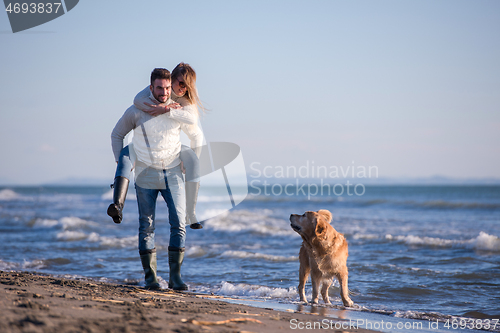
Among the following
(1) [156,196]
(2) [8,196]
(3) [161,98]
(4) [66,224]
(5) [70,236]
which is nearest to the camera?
(3) [161,98]

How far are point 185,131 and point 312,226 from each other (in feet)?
5.83

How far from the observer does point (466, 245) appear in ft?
28.9

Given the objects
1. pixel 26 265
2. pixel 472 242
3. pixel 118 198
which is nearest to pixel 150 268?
pixel 118 198

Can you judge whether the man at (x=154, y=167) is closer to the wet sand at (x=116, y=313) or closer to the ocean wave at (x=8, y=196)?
the wet sand at (x=116, y=313)

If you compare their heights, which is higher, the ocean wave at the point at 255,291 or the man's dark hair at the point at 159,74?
the man's dark hair at the point at 159,74

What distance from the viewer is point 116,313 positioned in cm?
262

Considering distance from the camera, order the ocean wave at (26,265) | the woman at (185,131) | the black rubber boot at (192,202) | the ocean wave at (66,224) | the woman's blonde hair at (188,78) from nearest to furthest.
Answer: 1. the woman at (185,131)
2. the woman's blonde hair at (188,78)
3. the black rubber boot at (192,202)
4. the ocean wave at (26,265)
5. the ocean wave at (66,224)

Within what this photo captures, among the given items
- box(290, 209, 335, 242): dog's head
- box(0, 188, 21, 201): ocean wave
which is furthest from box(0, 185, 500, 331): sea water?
box(0, 188, 21, 201): ocean wave

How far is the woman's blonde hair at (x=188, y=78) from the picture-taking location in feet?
13.3

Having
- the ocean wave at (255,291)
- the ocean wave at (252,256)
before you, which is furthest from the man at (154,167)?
the ocean wave at (252,256)

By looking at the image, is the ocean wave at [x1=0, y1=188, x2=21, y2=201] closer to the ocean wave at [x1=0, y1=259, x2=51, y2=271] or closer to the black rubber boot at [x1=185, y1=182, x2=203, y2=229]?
the ocean wave at [x1=0, y1=259, x2=51, y2=271]

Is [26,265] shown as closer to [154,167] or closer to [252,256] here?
[252,256]

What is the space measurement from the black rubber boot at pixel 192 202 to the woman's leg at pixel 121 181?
25.8 inches

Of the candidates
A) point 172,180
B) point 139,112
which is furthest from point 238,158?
point 139,112
